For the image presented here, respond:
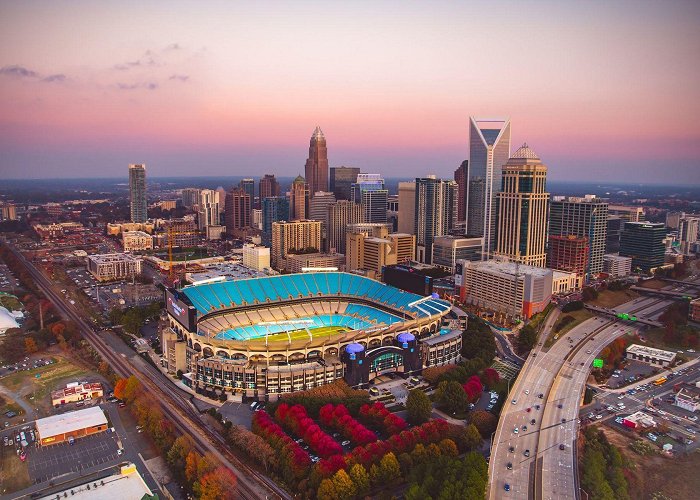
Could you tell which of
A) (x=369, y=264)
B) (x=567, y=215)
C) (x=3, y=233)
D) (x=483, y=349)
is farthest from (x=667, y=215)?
(x=3, y=233)

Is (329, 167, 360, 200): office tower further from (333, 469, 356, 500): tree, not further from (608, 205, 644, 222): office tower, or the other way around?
(333, 469, 356, 500): tree

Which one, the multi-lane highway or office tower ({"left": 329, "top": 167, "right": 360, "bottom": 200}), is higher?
office tower ({"left": 329, "top": 167, "right": 360, "bottom": 200})

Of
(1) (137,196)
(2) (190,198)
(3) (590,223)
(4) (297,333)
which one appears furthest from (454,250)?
(2) (190,198)

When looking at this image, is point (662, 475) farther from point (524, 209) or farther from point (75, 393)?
point (524, 209)

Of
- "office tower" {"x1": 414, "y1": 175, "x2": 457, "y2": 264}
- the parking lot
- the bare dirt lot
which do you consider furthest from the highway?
"office tower" {"x1": 414, "y1": 175, "x2": 457, "y2": 264}

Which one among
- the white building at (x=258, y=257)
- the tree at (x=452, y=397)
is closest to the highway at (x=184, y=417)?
the tree at (x=452, y=397)
